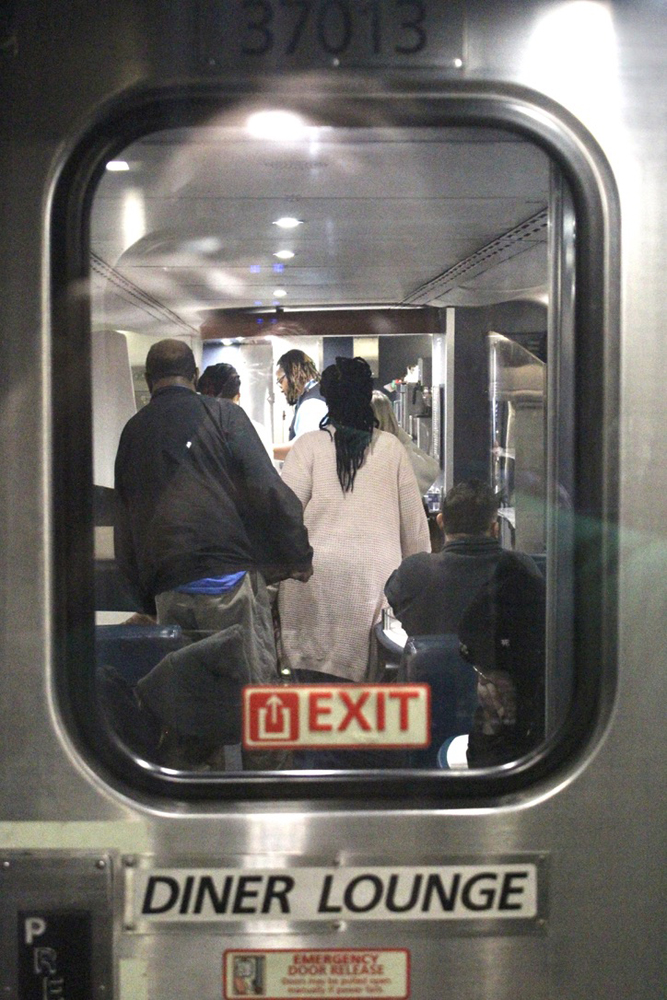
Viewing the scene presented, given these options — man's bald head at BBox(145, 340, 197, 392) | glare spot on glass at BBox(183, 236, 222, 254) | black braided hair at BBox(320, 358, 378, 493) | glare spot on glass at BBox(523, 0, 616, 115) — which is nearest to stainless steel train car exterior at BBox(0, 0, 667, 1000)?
glare spot on glass at BBox(523, 0, 616, 115)

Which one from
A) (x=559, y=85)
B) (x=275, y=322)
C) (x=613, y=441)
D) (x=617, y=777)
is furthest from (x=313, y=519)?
(x=559, y=85)

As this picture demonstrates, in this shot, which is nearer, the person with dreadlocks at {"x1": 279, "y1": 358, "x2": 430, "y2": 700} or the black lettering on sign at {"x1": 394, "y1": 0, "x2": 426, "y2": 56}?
the black lettering on sign at {"x1": 394, "y1": 0, "x2": 426, "y2": 56}

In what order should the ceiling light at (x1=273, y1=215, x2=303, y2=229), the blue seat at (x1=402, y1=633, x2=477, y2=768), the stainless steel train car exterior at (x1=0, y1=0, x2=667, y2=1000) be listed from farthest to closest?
the ceiling light at (x1=273, y1=215, x2=303, y2=229)
the blue seat at (x1=402, y1=633, x2=477, y2=768)
the stainless steel train car exterior at (x1=0, y1=0, x2=667, y2=1000)

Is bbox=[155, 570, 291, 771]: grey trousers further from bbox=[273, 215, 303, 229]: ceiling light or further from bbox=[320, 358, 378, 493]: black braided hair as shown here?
bbox=[273, 215, 303, 229]: ceiling light

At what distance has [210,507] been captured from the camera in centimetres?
194

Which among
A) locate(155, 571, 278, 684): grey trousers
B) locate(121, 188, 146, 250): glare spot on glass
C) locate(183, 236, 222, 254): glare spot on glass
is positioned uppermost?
locate(121, 188, 146, 250): glare spot on glass

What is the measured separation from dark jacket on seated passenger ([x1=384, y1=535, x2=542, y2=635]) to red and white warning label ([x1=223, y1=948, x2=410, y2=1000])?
1.66 feet

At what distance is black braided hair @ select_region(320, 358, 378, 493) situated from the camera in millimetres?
1932

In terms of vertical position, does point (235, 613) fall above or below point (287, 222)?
below

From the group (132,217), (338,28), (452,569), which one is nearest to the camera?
(338,28)

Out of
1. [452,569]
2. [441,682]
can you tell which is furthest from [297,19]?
[441,682]

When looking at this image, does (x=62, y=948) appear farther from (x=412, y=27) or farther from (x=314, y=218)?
(x=412, y=27)

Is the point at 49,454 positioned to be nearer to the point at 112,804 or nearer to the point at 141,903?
the point at 112,804

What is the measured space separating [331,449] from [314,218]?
385 millimetres
